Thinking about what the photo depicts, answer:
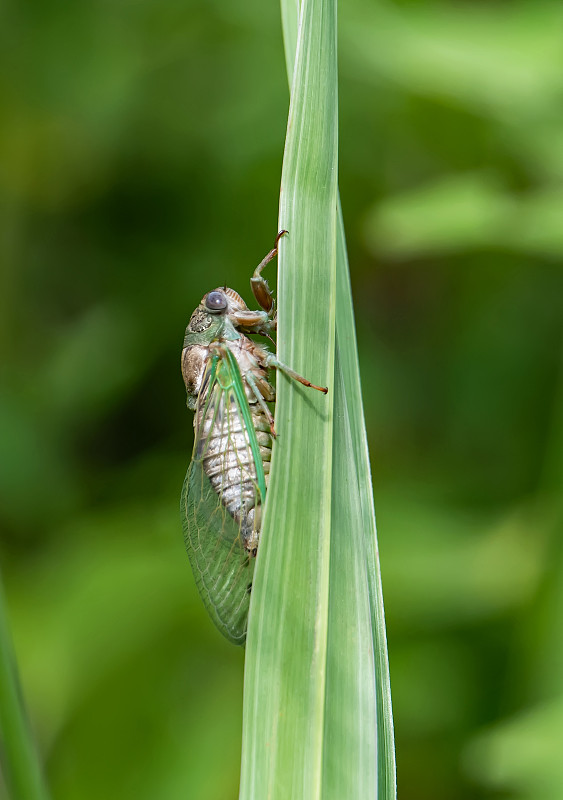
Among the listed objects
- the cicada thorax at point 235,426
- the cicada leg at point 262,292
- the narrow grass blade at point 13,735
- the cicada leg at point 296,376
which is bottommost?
the narrow grass blade at point 13,735

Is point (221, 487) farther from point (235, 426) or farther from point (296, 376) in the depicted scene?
point (296, 376)

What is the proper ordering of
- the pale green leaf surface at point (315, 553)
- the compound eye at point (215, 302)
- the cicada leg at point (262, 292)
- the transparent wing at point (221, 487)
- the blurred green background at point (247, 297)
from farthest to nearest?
1. the blurred green background at point (247, 297)
2. the compound eye at point (215, 302)
3. the cicada leg at point (262, 292)
4. the transparent wing at point (221, 487)
5. the pale green leaf surface at point (315, 553)

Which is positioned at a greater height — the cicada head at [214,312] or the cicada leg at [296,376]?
the cicada head at [214,312]

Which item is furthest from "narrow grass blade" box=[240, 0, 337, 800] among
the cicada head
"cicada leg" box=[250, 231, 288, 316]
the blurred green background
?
the blurred green background

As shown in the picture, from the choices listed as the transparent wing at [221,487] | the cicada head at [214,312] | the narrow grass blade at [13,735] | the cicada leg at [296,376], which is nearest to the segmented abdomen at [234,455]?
the transparent wing at [221,487]

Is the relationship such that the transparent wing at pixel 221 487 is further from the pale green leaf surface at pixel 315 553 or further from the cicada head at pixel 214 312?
the pale green leaf surface at pixel 315 553

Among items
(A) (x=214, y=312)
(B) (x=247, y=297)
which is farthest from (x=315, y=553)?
(B) (x=247, y=297)

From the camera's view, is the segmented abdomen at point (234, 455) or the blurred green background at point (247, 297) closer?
the segmented abdomen at point (234, 455)

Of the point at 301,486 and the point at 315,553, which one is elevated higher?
the point at 301,486
